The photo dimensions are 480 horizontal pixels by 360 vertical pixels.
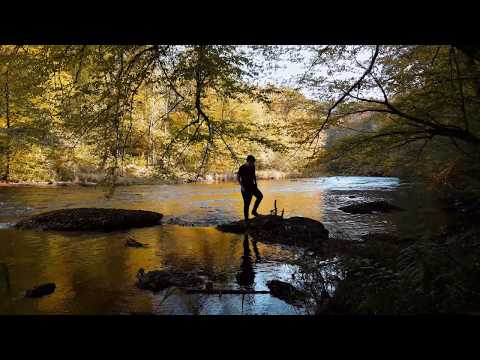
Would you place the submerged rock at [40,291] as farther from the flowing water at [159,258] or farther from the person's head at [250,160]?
the person's head at [250,160]

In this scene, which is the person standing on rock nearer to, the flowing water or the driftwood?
the flowing water

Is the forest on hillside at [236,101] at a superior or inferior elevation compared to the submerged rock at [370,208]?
superior

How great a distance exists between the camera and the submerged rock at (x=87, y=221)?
10.7 meters

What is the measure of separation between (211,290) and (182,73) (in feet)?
10.7

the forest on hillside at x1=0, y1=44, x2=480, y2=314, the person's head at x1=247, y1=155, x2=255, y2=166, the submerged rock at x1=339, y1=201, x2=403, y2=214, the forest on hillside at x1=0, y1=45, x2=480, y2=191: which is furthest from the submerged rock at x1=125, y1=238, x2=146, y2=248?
the submerged rock at x1=339, y1=201, x2=403, y2=214

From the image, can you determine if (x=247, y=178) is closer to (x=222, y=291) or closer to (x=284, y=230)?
(x=284, y=230)

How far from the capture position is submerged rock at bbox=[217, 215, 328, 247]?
873 cm

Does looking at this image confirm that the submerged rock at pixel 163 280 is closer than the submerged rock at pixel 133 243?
Yes

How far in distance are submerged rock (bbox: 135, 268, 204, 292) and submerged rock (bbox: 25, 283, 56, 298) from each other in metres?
1.31

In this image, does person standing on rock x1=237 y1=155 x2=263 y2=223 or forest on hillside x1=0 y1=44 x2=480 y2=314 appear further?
person standing on rock x1=237 y1=155 x2=263 y2=223

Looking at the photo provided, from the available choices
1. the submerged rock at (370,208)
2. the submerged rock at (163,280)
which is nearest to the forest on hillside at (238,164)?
the submerged rock at (163,280)

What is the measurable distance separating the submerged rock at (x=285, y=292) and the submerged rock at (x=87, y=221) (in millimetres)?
6882
